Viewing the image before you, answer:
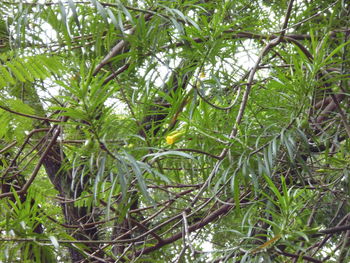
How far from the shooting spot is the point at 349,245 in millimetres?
1452

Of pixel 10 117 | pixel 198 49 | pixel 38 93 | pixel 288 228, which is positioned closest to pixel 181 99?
pixel 198 49

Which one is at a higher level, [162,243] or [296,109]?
[296,109]

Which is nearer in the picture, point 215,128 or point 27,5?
point 27,5

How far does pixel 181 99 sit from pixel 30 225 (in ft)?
1.66

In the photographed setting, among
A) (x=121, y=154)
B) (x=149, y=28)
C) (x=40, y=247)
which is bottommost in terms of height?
(x=40, y=247)

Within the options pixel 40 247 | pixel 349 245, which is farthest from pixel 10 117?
pixel 349 245

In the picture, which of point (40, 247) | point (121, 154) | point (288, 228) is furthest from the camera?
point (40, 247)

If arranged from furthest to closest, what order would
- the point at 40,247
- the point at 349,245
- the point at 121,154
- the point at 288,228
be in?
→ the point at 349,245
the point at 40,247
the point at 288,228
the point at 121,154

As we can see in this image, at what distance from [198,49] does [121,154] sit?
1.16 feet

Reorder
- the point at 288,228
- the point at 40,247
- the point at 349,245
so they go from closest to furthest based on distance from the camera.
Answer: the point at 288,228
the point at 40,247
the point at 349,245

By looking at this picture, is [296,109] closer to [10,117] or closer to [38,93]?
[10,117]

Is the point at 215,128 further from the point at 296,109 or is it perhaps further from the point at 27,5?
the point at 27,5

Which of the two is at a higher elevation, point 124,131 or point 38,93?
point 38,93

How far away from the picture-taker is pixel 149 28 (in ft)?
3.43
